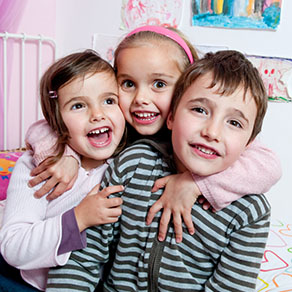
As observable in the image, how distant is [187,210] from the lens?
2.84ft

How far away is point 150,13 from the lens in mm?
2264

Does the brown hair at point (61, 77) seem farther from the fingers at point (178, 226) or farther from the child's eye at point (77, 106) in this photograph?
the fingers at point (178, 226)

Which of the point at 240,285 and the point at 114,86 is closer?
the point at 240,285

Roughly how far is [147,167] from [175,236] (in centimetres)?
18

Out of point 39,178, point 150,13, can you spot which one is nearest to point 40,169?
point 39,178

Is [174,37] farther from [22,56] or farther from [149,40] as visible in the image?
[22,56]

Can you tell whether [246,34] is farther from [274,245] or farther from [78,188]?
[78,188]

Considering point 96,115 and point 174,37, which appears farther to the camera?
point 174,37

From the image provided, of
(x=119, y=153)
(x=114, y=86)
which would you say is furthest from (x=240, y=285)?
(x=114, y=86)

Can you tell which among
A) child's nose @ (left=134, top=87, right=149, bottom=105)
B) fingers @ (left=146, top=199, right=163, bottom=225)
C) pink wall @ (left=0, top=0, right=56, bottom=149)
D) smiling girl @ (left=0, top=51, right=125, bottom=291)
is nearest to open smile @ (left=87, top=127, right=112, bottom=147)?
smiling girl @ (left=0, top=51, right=125, bottom=291)

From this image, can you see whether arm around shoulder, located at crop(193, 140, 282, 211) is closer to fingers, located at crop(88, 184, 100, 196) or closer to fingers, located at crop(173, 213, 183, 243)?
fingers, located at crop(173, 213, 183, 243)

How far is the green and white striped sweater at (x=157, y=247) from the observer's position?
0.82 metres

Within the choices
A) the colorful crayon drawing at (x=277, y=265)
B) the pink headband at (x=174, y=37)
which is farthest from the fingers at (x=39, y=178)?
the colorful crayon drawing at (x=277, y=265)

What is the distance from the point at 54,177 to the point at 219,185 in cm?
43
